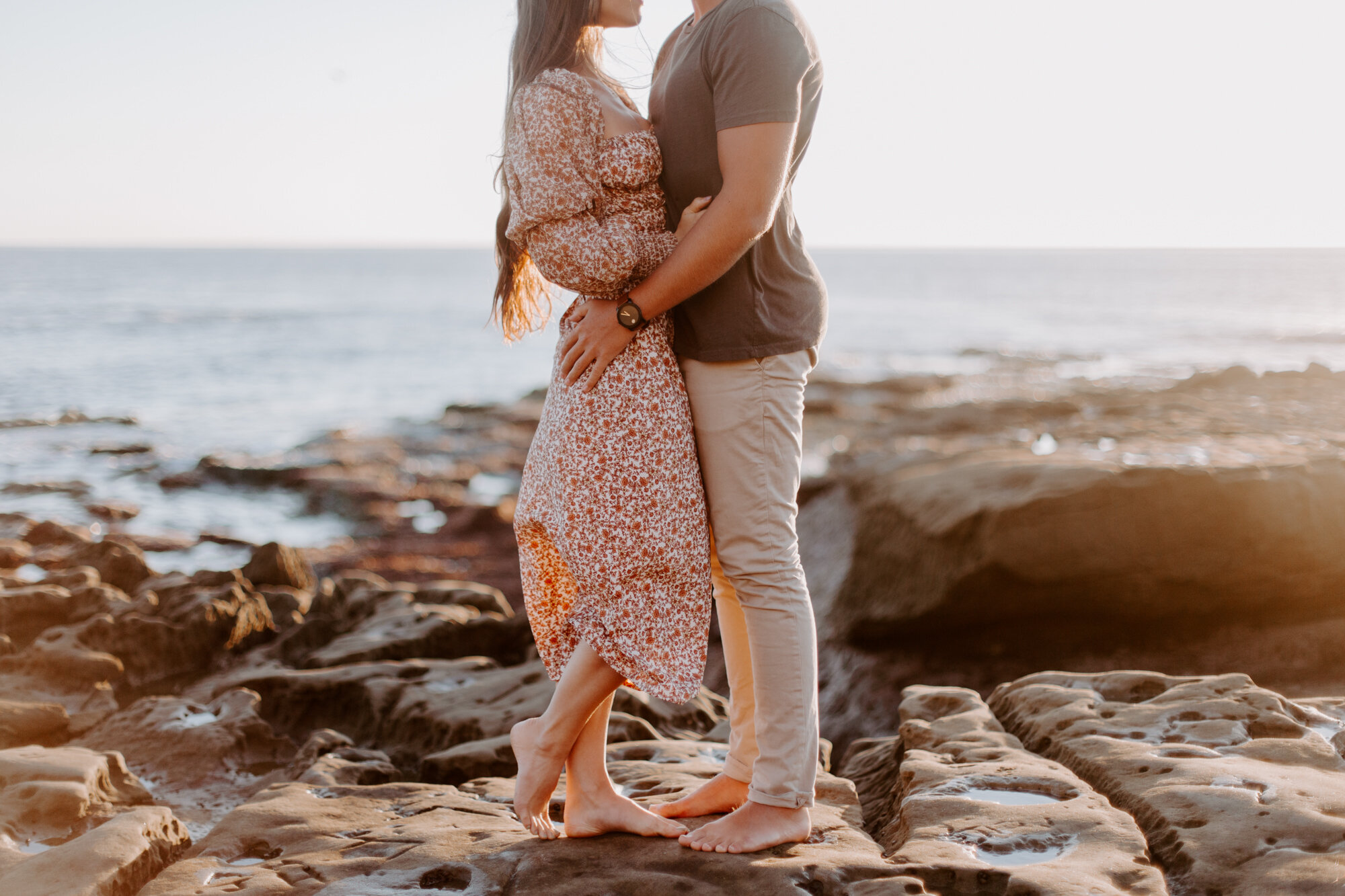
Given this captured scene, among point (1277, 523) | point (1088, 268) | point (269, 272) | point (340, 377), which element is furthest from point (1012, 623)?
point (1088, 268)

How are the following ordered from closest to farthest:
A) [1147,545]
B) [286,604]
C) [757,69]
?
[757,69] < [1147,545] < [286,604]

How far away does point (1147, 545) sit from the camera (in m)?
4.82

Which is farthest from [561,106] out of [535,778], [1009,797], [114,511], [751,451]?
[114,511]

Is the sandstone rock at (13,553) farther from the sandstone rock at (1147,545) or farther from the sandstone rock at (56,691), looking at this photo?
the sandstone rock at (1147,545)

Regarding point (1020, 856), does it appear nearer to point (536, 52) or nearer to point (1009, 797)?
point (1009, 797)

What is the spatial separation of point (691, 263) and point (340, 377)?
2449 centimetres

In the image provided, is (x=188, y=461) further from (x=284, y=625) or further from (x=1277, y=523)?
(x=1277, y=523)

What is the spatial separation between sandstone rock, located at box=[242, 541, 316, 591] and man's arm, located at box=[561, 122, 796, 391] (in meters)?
5.95

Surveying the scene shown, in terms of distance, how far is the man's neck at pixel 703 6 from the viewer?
95.0 inches

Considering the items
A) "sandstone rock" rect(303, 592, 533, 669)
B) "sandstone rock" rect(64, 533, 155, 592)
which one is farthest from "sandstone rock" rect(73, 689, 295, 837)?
"sandstone rock" rect(64, 533, 155, 592)

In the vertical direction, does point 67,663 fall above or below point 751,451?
below

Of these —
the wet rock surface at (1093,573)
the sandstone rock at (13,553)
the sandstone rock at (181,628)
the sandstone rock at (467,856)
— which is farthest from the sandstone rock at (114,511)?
the sandstone rock at (467,856)

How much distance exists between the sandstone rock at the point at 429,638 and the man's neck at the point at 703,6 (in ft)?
13.1

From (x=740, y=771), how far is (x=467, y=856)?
77 cm
